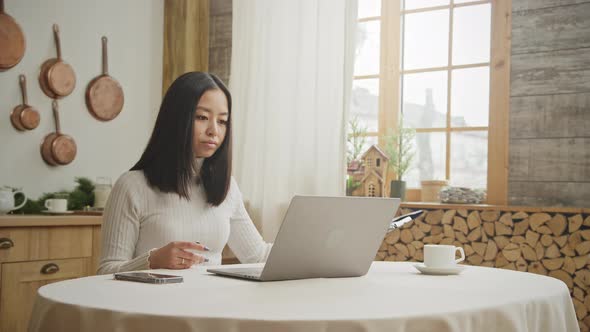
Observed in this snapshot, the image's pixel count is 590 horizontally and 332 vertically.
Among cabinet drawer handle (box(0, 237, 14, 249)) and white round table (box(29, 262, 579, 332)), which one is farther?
cabinet drawer handle (box(0, 237, 14, 249))

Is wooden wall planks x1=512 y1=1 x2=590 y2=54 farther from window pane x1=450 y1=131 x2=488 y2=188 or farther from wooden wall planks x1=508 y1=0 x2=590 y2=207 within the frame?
window pane x1=450 y1=131 x2=488 y2=188

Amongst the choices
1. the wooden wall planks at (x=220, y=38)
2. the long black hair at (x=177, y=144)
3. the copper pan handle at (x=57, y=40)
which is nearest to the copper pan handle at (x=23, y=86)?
the copper pan handle at (x=57, y=40)

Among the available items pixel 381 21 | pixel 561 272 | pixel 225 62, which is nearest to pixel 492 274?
pixel 561 272

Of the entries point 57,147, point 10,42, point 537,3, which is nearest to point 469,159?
point 537,3

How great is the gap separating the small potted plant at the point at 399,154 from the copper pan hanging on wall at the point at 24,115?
188 centimetres

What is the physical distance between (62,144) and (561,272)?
2.58 meters

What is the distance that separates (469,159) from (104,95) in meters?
2.10

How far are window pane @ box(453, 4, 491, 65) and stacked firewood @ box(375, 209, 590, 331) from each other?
3.02ft

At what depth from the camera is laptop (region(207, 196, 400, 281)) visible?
1.29 metres

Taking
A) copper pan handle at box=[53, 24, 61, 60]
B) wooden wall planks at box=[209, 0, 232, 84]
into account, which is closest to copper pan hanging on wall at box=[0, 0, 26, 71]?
copper pan handle at box=[53, 24, 61, 60]

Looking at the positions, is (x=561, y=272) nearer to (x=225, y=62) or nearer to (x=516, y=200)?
(x=516, y=200)

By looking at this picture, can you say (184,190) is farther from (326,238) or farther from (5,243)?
(5,243)

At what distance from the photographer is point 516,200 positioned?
317 cm

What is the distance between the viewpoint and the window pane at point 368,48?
383 cm
